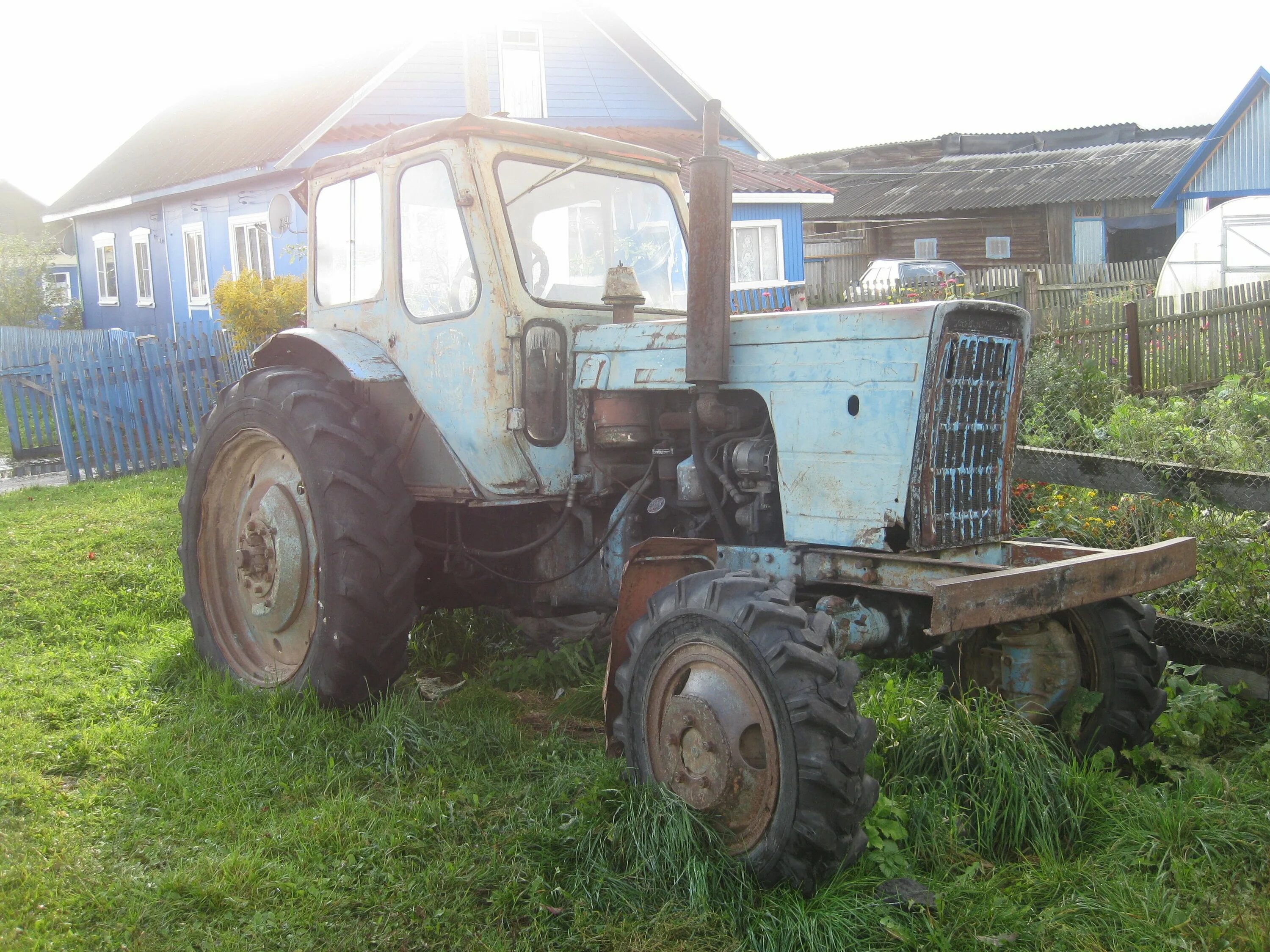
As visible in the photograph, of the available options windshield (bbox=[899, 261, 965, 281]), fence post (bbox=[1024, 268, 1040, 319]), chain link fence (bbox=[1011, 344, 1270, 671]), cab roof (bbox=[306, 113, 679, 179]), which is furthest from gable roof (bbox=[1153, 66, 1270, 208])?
cab roof (bbox=[306, 113, 679, 179])

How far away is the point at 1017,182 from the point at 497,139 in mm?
26906

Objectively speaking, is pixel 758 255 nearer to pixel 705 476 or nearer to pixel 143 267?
pixel 143 267

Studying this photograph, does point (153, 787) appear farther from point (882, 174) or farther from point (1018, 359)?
point (882, 174)

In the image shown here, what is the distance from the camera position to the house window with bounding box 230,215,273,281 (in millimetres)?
16406

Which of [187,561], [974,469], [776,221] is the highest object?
[776,221]

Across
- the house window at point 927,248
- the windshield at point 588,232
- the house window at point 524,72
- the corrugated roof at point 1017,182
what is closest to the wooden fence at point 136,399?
the house window at point 524,72

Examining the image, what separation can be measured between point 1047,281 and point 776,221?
6093 millimetres

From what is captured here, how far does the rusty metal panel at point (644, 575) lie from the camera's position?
3.69 meters

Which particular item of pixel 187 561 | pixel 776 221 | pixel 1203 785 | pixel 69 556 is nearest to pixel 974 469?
pixel 1203 785

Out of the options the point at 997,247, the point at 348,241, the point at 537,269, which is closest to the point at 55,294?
the point at 997,247

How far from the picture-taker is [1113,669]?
3.88 metres

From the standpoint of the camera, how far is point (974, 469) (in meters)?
3.60

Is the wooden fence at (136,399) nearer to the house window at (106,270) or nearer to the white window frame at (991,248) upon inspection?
the house window at (106,270)

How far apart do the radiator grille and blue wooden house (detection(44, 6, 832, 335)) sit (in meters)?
11.8
